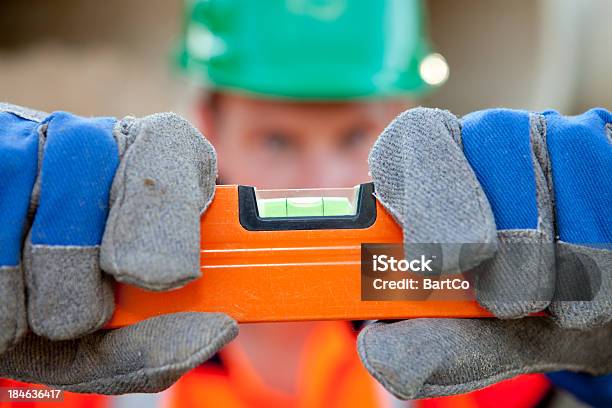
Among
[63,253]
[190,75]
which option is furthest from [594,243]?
[190,75]

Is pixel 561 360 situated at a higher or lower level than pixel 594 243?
lower

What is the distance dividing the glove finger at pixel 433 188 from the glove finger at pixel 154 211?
173 mm

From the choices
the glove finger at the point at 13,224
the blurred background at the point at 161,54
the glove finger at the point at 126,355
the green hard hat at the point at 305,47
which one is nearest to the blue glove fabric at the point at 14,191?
the glove finger at the point at 13,224

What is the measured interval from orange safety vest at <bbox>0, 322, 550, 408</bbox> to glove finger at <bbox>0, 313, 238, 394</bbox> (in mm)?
304

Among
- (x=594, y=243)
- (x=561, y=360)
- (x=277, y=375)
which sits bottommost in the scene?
(x=277, y=375)

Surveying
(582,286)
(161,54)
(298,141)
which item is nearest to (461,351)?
(582,286)

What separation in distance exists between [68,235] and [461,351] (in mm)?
353

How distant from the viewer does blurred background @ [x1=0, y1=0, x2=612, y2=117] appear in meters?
2.21

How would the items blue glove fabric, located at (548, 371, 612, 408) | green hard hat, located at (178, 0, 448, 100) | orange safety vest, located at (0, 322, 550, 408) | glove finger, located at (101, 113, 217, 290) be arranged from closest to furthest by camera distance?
glove finger, located at (101, 113, 217, 290) < blue glove fabric, located at (548, 371, 612, 408) < orange safety vest, located at (0, 322, 550, 408) < green hard hat, located at (178, 0, 448, 100)

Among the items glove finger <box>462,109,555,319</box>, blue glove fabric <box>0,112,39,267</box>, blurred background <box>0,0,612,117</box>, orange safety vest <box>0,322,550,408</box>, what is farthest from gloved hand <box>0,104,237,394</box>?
blurred background <box>0,0,612,117</box>

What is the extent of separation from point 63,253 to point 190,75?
118 centimetres

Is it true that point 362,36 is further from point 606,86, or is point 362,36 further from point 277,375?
point 606,86

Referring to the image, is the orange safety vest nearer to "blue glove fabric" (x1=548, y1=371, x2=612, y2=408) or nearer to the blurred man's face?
"blue glove fabric" (x1=548, y1=371, x2=612, y2=408)

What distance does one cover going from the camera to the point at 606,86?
7.47ft
